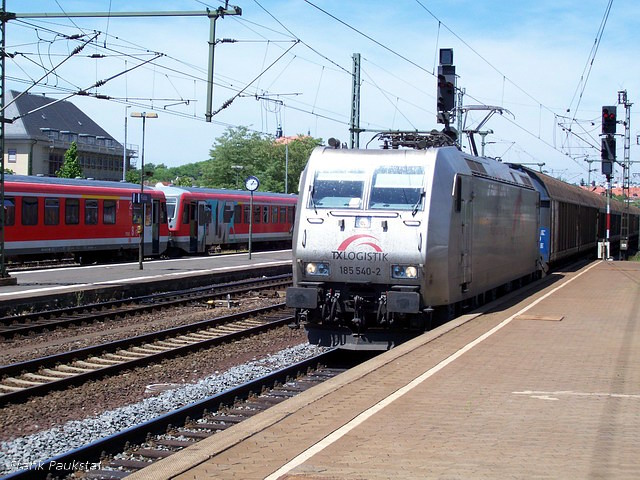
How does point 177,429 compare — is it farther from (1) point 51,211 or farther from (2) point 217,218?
(2) point 217,218

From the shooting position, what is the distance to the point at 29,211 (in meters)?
26.2

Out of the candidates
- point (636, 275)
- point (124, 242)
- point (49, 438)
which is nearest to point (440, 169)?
point (49, 438)

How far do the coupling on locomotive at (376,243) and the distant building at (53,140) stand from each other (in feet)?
212

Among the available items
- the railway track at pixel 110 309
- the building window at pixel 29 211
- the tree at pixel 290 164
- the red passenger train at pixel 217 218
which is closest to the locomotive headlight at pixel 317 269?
the railway track at pixel 110 309

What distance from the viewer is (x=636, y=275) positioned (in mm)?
26562

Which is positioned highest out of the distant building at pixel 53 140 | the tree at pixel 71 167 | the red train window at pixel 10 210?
the distant building at pixel 53 140

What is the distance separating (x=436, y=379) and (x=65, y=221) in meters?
21.3

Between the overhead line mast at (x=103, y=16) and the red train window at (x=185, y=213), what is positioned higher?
the overhead line mast at (x=103, y=16)

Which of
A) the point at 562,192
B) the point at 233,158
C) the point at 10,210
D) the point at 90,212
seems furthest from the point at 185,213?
the point at 233,158

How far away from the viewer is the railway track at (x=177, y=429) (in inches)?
265

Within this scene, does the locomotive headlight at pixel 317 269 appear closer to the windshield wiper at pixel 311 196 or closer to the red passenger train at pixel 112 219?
the windshield wiper at pixel 311 196

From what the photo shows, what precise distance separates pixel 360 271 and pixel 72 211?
18.6 m

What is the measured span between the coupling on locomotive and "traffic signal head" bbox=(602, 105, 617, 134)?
A: 16.9 metres

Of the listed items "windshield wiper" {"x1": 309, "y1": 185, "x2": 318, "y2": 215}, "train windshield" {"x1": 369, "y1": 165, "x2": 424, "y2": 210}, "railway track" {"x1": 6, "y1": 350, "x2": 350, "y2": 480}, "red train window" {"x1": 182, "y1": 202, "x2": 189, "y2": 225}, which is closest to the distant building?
"red train window" {"x1": 182, "y1": 202, "x2": 189, "y2": 225}
